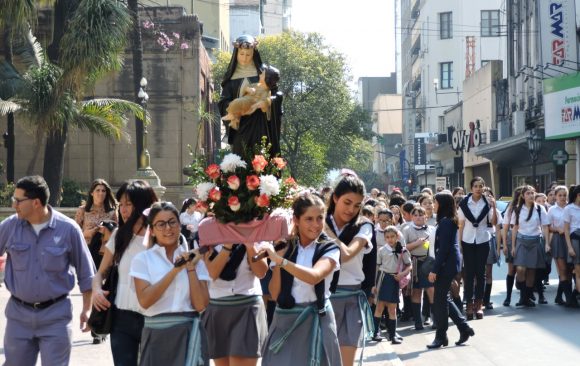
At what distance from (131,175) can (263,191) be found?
3009 centimetres

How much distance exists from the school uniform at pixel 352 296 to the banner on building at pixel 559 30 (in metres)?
27.5

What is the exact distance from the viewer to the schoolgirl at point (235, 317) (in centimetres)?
725

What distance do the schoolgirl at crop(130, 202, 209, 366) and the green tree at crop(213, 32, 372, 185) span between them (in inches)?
1770

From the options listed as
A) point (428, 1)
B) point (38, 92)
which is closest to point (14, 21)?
point (38, 92)

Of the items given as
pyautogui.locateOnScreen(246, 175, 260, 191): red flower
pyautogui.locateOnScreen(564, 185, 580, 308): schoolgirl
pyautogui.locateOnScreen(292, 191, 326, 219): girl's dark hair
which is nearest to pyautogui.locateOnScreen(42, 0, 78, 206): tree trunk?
pyautogui.locateOnScreen(564, 185, 580, 308): schoolgirl

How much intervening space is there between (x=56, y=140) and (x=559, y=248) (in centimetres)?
1471

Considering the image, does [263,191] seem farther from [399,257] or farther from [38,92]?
[38,92]

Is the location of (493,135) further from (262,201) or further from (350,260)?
(262,201)

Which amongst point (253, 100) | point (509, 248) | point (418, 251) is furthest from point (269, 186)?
point (509, 248)

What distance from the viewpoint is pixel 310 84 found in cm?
5322

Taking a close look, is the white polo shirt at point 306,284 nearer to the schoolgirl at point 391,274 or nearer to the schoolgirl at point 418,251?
the schoolgirl at point 391,274

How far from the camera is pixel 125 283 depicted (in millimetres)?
6996

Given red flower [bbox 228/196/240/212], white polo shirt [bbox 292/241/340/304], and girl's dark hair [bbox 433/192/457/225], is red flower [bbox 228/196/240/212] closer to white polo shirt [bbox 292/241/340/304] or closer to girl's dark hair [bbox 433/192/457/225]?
white polo shirt [bbox 292/241/340/304]

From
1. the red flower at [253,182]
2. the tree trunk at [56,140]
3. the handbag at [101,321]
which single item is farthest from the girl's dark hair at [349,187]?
the tree trunk at [56,140]
